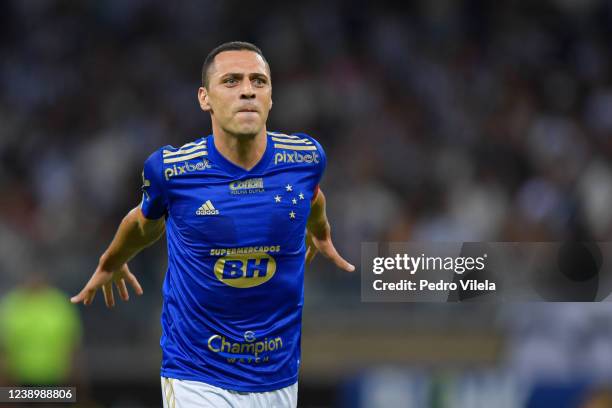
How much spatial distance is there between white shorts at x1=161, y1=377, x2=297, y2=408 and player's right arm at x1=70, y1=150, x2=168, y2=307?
0.69 m

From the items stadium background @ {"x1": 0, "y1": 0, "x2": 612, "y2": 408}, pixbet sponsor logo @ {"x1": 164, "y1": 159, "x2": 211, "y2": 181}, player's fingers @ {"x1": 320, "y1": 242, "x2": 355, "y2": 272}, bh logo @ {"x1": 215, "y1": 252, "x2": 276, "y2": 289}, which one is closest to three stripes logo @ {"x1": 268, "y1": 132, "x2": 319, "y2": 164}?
pixbet sponsor logo @ {"x1": 164, "y1": 159, "x2": 211, "y2": 181}

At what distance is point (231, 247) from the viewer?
4766mm

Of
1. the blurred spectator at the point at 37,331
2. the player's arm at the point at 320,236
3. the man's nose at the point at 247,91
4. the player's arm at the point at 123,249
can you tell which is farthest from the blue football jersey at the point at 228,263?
the blurred spectator at the point at 37,331

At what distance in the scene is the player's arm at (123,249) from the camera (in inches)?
200

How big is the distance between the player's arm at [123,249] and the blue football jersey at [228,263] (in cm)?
19

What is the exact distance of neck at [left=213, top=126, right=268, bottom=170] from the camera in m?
4.86

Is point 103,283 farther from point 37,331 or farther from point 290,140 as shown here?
point 37,331

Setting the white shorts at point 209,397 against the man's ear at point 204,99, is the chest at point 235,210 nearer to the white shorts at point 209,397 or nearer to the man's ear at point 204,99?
the man's ear at point 204,99

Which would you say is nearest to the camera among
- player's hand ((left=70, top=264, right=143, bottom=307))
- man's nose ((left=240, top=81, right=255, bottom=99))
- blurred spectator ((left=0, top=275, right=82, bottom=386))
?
man's nose ((left=240, top=81, right=255, bottom=99))

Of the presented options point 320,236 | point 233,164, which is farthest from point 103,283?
point 320,236

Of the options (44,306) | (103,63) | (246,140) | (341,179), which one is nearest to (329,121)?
(341,179)

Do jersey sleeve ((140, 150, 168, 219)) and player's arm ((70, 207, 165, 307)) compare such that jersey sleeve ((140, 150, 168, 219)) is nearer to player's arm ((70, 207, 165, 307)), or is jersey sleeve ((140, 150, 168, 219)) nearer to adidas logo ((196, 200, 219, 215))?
player's arm ((70, 207, 165, 307))

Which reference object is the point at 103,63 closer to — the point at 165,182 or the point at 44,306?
the point at 44,306

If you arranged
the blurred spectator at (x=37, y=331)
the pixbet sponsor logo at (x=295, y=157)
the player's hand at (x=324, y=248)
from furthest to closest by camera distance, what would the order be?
the blurred spectator at (x=37, y=331)
the player's hand at (x=324, y=248)
the pixbet sponsor logo at (x=295, y=157)
